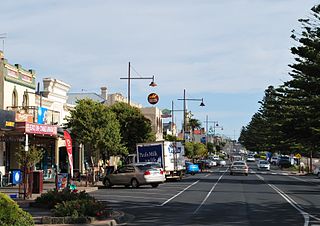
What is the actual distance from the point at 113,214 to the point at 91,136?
1840 centimetres

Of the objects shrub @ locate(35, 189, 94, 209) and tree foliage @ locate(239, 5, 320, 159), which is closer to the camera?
shrub @ locate(35, 189, 94, 209)

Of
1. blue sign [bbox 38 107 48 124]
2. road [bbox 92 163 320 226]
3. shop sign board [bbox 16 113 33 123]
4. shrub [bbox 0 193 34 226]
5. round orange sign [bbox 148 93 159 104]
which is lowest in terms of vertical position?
road [bbox 92 163 320 226]

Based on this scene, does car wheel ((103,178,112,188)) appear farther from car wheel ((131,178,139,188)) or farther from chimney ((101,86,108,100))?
chimney ((101,86,108,100))

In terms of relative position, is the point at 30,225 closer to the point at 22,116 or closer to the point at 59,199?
the point at 59,199

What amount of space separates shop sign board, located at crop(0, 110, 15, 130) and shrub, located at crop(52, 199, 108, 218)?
1371 centimetres

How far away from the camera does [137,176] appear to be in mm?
34062

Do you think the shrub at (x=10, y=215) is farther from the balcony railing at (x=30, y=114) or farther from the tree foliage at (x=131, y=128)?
the tree foliage at (x=131, y=128)

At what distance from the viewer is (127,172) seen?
34.7 metres

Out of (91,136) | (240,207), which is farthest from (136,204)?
(91,136)

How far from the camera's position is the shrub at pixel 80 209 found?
15906 millimetres

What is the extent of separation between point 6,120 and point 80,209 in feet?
48.6

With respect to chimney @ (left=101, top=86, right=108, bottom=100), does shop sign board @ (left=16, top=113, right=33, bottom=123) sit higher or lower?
lower

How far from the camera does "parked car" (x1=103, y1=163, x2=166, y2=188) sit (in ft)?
111

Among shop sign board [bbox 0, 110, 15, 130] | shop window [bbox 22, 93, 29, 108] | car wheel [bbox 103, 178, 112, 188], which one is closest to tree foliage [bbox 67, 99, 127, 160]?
car wheel [bbox 103, 178, 112, 188]
